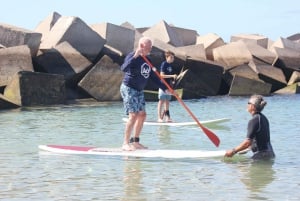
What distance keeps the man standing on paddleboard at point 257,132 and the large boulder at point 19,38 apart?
615 inches

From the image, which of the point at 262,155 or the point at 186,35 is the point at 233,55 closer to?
the point at 186,35

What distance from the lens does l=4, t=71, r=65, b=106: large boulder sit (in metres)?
19.9

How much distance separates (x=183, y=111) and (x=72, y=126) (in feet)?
18.0

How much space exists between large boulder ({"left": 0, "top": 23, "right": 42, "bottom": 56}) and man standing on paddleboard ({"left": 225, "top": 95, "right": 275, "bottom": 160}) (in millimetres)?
15620

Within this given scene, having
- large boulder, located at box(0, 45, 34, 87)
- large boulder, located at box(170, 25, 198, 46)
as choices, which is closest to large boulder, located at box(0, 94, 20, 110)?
large boulder, located at box(0, 45, 34, 87)

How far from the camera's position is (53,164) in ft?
29.8

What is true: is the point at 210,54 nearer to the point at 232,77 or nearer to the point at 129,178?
the point at 232,77

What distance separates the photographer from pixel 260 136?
8.81 meters

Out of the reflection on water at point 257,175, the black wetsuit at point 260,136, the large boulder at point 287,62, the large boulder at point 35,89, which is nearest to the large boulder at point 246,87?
the large boulder at point 287,62

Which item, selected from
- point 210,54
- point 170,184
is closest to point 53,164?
point 170,184

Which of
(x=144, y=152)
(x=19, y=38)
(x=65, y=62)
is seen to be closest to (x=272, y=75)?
(x=65, y=62)

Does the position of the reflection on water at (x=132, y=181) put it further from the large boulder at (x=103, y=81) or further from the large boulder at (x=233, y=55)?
the large boulder at (x=233, y=55)

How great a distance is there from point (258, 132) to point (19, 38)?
16191 mm

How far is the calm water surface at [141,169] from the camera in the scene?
7.17m
